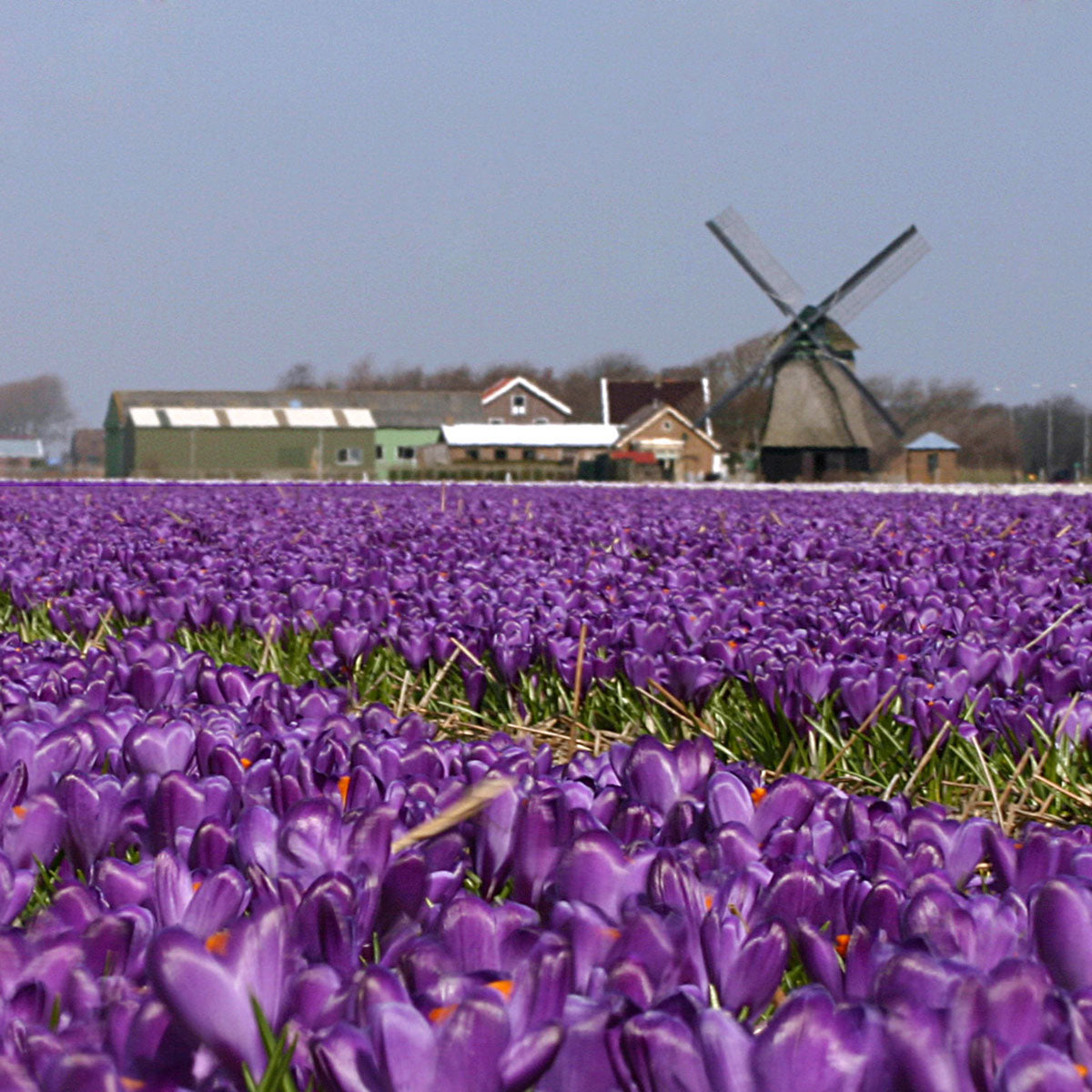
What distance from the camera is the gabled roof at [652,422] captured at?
296ft

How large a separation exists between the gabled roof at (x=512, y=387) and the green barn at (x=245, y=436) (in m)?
8.27

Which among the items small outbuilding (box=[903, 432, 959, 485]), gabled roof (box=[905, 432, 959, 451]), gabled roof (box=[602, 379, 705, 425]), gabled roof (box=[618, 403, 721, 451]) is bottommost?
small outbuilding (box=[903, 432, 959, 485])

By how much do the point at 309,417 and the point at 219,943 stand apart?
93577mm

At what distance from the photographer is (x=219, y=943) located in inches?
55.3

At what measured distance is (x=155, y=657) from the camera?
3.66 m

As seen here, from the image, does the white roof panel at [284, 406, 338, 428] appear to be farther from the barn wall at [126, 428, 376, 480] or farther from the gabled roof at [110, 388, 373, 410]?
the gabled roof at [110, 388, 373, 410]

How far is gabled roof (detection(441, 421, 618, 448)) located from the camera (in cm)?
8925

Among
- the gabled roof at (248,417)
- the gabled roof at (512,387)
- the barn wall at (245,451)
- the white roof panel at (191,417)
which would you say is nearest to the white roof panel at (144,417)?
the gabled roof at (248,417)

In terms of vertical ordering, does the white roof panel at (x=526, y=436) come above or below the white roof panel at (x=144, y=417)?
below

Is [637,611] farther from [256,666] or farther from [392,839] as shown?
[392,839]

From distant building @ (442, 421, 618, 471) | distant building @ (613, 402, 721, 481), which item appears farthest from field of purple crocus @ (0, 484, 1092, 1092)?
distant building @ (613, 402, 721, 481)

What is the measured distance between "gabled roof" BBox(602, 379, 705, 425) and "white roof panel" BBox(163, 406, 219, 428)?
28.2 meters

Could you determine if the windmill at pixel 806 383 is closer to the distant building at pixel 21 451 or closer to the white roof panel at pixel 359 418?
the white roof panel at pixel 359 418

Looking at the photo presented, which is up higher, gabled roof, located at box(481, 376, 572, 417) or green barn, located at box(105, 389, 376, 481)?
gabled roof, located at box(481, 376, 572, 417)
